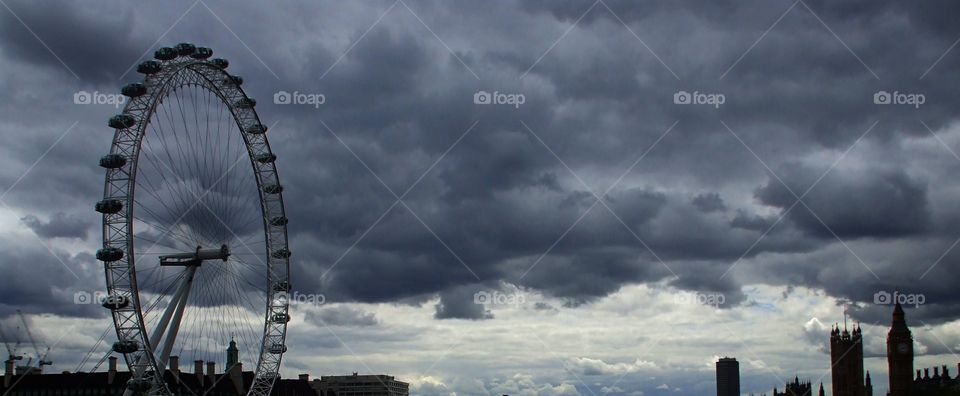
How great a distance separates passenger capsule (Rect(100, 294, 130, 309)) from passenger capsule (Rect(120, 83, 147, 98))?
16.3 meters

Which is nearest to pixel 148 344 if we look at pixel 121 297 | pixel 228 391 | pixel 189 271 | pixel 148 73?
pixel 121 297

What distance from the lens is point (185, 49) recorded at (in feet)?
303

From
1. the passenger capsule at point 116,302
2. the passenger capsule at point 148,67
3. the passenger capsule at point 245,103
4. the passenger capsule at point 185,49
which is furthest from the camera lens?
the passenger capsule at point 245,103

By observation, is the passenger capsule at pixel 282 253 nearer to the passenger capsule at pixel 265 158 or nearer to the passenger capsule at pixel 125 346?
the passenger capsule at pixel 265 158

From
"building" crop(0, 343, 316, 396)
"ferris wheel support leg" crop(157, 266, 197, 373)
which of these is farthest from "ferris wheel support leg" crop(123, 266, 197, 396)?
"building" crop(0, 343, 316, 396)

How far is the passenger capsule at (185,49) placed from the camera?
91500 mm

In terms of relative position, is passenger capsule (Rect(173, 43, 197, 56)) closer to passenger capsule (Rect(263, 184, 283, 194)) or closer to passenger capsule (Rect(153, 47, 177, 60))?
passenger capsule (Rect(153, 47, 177, 60))

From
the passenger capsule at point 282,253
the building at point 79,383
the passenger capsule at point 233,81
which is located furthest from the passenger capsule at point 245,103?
the building at point 79,383

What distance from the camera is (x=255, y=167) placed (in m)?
112

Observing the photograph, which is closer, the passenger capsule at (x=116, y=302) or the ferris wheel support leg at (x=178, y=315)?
the passenger capsule at (x=116, y=302)

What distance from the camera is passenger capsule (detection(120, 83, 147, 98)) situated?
85.6 metres

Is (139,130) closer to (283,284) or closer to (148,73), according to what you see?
(148,73)

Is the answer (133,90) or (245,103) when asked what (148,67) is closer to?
(133,90)

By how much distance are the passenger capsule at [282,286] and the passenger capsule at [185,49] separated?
3163cm
